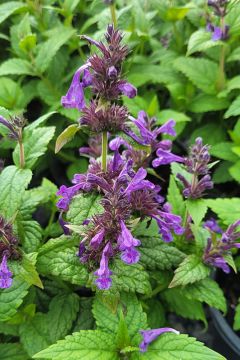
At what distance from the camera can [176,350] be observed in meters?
1.28

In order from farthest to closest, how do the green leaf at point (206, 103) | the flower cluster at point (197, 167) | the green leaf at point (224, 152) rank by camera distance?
the green leaf at point (206, 103), the green leaf at point (224, 152), the flower cluster at point (197, 167)

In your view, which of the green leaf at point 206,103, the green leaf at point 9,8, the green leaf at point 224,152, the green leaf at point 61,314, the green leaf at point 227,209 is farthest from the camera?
the green leaf at point 9,8

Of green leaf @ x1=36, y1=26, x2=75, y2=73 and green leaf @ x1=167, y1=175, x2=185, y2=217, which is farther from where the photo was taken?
green leaf @ x1=36, y1=26, x2=75, y2=73

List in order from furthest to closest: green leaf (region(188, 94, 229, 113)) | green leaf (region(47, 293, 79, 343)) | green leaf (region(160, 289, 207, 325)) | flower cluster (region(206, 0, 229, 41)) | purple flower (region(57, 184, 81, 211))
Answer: green leaf (region(188, 94, 229, 113))
flower cluster (region(206, 0, 229, 41))
green leaf (region(160, 289, 207, 325))
green leaf (region(47, 293, 79, 343))
purple flower (region(57, 184, 81, 211))

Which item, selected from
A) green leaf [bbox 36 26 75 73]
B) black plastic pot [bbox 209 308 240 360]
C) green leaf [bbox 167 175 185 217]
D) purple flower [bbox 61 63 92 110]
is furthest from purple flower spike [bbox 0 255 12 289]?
green leaf [bbox 36 26 75 73]

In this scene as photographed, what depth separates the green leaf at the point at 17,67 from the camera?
2223mm

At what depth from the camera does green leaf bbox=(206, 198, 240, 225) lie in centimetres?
169

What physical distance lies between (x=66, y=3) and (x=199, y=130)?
0.97 meters

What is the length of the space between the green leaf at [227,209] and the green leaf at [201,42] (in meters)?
0.70

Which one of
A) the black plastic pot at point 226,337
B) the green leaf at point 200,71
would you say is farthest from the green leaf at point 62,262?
the green leaf at point 200,71

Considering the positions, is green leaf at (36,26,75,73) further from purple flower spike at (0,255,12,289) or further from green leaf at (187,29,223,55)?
purple flower spike at (0,255,12,289)

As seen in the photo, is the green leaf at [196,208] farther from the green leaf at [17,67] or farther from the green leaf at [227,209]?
the green leaf at [17,67]

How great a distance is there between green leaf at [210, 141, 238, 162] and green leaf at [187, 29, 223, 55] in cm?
45

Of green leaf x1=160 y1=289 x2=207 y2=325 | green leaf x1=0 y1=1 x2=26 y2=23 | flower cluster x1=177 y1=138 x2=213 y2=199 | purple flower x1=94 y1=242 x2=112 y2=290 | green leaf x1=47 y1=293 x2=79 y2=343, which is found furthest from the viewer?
green leaf x1=0 y1=1 x2=26 y2=23
